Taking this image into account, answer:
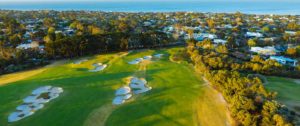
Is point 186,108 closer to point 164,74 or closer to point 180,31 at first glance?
point 164,74

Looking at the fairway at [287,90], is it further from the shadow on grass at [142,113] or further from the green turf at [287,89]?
the shadow on grass at [142,113]

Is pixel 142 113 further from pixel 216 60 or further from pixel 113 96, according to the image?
pixel 216 60

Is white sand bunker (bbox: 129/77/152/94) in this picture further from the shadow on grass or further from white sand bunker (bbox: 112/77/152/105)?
the shadow on grass

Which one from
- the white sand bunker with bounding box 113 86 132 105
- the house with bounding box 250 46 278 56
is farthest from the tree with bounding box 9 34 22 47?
the house with bounding box 250 46 278 56

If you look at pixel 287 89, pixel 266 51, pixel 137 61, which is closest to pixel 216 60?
pixel 287 89

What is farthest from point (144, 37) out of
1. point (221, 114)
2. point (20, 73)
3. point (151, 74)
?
point (221, 114)

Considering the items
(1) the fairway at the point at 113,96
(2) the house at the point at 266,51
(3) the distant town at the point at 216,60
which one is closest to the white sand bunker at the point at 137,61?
(3) the distant town at the point at 216,60
